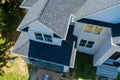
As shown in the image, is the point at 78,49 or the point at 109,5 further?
the point at 78,49

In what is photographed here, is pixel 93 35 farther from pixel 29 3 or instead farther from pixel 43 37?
pixel 29 3

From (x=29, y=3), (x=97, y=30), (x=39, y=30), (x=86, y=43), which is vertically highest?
(x=29, y=3)

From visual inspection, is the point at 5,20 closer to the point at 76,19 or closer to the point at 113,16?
the point at 76,19

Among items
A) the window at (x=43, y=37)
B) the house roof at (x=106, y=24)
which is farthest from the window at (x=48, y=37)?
the house roof at (x=106, y=24)

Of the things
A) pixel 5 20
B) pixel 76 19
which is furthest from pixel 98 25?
pixel 5 20

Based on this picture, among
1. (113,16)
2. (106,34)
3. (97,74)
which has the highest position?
(113,16)

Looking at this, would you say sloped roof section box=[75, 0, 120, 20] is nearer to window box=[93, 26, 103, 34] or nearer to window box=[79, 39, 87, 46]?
window box=[93, 26, 103, 34]

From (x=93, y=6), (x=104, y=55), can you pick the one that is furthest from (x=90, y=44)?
(x=93, y=6)
